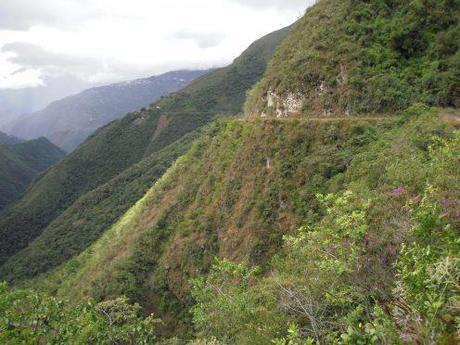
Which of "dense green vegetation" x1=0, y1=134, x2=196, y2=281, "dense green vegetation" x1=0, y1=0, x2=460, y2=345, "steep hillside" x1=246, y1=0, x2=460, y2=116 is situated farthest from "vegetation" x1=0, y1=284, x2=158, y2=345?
"dense green vegetation" x1=0, y1=134, x2=196, y2=281

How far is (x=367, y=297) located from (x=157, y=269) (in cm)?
2628

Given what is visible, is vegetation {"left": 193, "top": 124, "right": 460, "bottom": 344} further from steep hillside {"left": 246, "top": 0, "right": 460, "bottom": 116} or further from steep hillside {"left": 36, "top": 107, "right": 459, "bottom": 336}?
steep hillside {"left": 246, "top": 0, "right": 460, "bottom": 116}

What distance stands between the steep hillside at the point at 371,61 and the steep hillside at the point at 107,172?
174ft

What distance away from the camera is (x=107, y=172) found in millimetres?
134250

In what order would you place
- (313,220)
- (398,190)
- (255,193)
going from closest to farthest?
1. (398,190)
2. (313,220)
3. (255,193)

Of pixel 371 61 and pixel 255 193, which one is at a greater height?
pixel 371 61

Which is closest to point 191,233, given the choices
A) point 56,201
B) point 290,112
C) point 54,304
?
point 290,112

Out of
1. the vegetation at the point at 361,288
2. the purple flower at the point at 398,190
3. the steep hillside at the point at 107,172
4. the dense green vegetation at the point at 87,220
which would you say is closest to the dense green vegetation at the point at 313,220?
the vegetation at the point at 361,288

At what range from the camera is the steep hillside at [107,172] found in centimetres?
8171

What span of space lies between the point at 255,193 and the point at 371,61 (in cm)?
1191

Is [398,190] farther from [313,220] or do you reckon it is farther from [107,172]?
[107,172]

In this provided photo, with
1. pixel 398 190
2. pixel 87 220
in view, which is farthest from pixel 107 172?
pixel 398 190

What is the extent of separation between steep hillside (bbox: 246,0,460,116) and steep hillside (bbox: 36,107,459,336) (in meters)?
2.89

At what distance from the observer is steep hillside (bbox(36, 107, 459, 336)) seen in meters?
17.7
